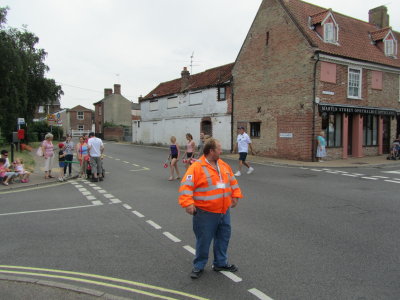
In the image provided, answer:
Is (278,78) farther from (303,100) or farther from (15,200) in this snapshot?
(15,200)

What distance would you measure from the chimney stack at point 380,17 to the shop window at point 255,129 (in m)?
12.9

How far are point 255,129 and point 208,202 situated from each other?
19485 millimetres

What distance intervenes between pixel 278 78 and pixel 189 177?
59.5 feet

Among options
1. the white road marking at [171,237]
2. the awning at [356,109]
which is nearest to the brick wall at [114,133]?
the awning at [356,109]

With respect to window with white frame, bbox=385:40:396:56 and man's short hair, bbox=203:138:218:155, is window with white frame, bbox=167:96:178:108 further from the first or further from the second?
man's short hair, bbox=203:138:218:155

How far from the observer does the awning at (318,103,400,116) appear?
18469 millimetres

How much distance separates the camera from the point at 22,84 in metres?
26.0

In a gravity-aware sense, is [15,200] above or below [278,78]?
below

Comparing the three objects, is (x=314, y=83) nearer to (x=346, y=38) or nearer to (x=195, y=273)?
(x=346, y=38)

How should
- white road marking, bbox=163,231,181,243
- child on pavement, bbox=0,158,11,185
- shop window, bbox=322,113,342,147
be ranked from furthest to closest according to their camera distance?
shop window, bbox=322,113,342,147
child on pavement, bbox=0,158,11,185
white road marking, bbox=163,231,181,243

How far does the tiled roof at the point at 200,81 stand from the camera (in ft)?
88.7

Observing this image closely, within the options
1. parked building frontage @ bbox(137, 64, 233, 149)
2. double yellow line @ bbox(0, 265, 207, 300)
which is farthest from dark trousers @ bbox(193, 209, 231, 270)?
parked building frontage @ bbox(137, 64, 233, 149)

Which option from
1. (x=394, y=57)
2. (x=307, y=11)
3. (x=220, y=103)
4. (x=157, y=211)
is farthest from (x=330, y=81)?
(x=157, y=211)

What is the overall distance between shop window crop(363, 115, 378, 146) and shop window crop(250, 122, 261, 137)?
6587 mm
